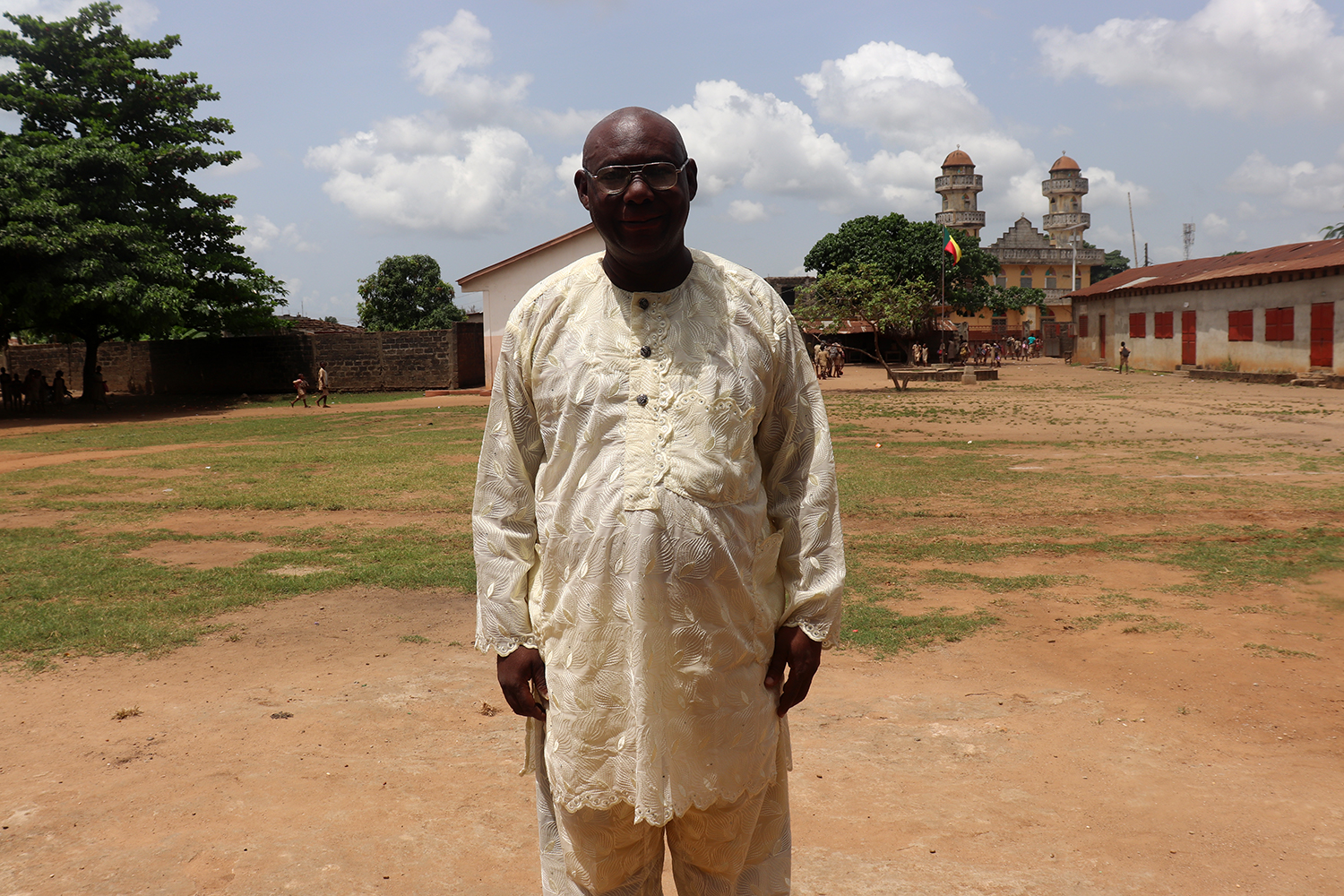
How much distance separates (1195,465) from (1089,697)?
26.3ft

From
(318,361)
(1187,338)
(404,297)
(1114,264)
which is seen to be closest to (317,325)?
(404,297)

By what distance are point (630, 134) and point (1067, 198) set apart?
242ft

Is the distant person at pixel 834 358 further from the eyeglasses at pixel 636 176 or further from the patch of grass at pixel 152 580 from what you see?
the eyeglasses at pixel 636 176

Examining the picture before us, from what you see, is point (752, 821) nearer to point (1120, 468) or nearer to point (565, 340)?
point (565, 340)

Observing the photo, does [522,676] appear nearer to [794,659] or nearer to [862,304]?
[794,659]

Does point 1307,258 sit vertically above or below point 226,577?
above

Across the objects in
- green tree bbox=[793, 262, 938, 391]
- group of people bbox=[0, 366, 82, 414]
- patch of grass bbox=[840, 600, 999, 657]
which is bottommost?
patch of grass bbox=[840, 600, 999, 657]

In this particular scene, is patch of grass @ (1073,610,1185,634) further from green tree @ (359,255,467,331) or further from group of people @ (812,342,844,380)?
green tree @ (359,255,467,331)

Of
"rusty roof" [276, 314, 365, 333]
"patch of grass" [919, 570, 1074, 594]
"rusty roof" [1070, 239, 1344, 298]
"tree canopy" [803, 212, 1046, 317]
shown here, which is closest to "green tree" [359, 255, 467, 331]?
"rusty roof" [276, 314, 365, 333]

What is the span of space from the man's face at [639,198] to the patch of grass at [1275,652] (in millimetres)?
4406

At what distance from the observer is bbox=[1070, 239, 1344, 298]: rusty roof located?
26438mm

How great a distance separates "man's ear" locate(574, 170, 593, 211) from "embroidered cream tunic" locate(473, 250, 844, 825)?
13cm

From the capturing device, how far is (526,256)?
25953 millimetres

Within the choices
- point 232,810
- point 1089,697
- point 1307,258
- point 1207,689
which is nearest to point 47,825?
point 232,810
